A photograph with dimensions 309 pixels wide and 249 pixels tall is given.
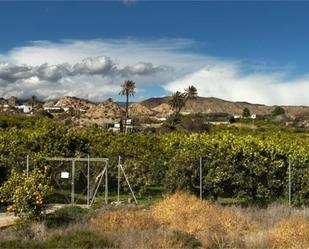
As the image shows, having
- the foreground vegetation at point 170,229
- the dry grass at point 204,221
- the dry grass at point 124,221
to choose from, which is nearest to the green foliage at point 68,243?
the foreground vegetation at point 170,229

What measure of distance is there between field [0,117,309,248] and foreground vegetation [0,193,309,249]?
0.03 m

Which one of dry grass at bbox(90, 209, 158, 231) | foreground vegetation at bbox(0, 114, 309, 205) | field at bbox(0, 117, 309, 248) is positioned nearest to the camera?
field at bbox(0, 117, 309, 248)

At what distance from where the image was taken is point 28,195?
54.3ft

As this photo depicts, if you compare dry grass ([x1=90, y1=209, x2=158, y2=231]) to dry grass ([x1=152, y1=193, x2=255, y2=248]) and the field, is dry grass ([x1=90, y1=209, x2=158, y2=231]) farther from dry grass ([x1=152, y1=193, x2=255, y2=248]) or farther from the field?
dry grass ([x1=152, y1=193, x2=255, y2=248])

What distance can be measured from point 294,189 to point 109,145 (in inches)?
376

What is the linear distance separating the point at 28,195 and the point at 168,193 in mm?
7403

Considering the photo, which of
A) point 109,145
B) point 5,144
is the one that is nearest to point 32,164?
point 5,144

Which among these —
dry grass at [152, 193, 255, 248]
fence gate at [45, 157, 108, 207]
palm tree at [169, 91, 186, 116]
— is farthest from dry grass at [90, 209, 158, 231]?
palm tree at [169, 91, 186, 116]

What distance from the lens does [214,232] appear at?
1459 cm

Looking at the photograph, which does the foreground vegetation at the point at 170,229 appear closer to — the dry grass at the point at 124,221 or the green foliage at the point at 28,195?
the dry grass at the point at 124,221

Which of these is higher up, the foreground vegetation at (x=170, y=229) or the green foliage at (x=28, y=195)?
the green foliage at (x=28, y=195)

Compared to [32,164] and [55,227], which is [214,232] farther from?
[32,164]

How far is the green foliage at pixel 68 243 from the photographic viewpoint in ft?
42.9

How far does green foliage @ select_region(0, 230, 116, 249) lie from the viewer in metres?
13.1
